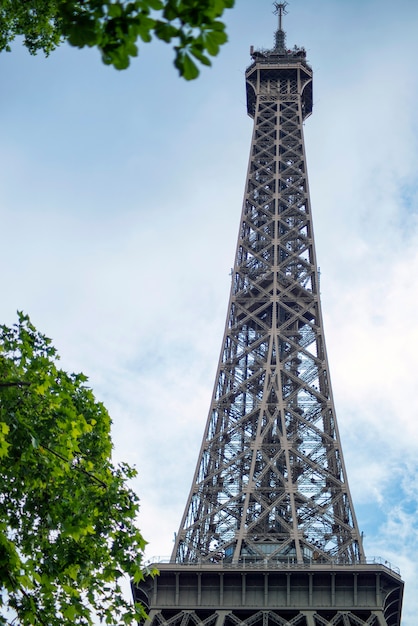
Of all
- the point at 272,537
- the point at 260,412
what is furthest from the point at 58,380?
the point at 260,412

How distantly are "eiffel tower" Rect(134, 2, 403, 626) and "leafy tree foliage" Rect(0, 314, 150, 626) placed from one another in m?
27.5

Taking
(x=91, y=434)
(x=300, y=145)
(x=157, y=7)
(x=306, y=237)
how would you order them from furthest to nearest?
(x=300, y=145), (x=306, y=237), (x=91, y=434), (x=157, y=7)

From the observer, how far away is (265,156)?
9675 centimetres

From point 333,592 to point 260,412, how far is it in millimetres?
17464

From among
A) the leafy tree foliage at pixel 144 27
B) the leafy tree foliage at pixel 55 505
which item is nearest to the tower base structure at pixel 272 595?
the leafy tree foliage at pixel 55 505

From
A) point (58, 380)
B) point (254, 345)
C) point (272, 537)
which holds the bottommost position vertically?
point (58, 380)

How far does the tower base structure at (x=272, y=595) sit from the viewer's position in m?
61.2

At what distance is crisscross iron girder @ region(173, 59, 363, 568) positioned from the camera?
68.2m

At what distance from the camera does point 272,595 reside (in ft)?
205

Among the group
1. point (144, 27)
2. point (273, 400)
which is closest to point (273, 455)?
point (273, 400)

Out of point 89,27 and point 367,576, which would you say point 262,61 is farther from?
point 89,27

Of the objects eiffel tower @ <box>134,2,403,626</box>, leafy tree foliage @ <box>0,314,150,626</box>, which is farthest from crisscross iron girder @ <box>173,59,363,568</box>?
leafy tree foliage @ <box>0,314,150,626</box>

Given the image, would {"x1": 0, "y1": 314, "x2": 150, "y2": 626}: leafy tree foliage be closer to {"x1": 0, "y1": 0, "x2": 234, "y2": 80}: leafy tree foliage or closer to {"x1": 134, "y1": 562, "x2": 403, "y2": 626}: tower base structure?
{"x1": 0, "y1": 0, "x2": 234, "y2": 80}: leafy tree foliage

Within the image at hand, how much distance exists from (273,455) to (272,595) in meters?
13.6
